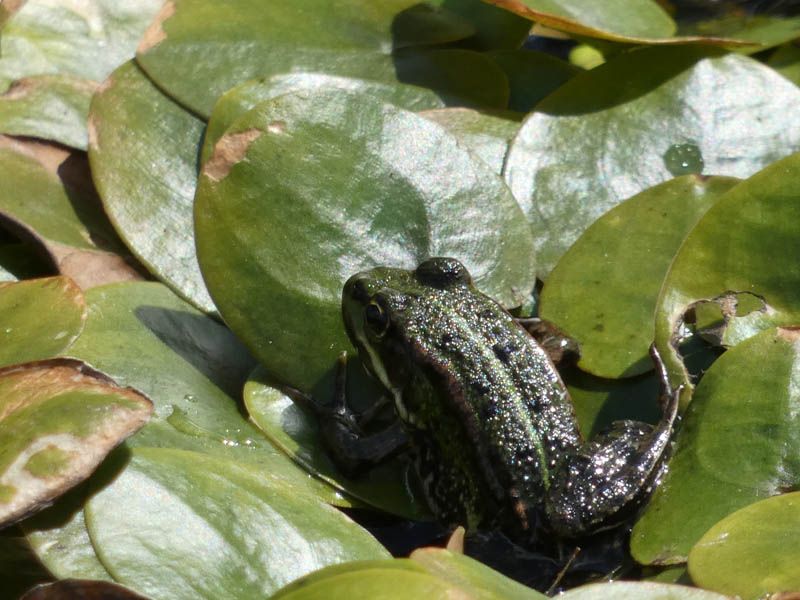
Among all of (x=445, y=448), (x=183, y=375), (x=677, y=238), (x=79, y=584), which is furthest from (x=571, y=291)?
(x=79, y=584)

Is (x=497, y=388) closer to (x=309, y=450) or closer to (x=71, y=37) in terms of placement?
(x=309, y=450)

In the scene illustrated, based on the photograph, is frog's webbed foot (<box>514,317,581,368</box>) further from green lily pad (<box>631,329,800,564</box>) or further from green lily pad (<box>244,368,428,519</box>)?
green lily pad (<box>244,368,428,519</box>)

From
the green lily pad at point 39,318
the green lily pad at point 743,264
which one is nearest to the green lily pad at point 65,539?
the green lily pad at point 39,318

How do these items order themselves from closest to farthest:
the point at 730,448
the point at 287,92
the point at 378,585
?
1. the point at 378,585
2. the point at 730,448
3. the point at 287,92

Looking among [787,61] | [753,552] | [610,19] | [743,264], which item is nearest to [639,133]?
[610,19]

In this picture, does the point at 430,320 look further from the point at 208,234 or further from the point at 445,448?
the point at 208,234
